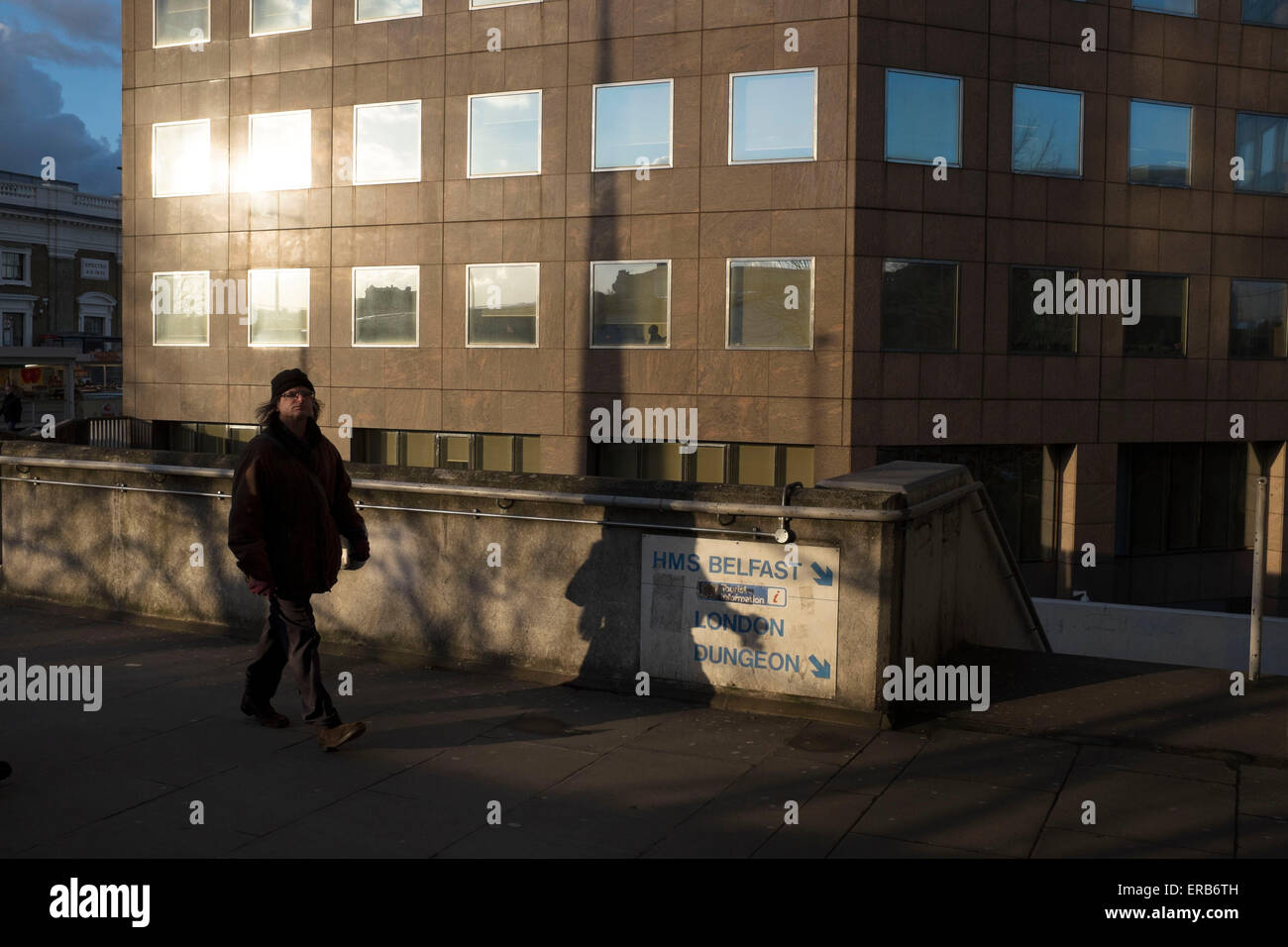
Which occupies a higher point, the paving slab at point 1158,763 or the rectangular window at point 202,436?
the rectangular window at point 202,436

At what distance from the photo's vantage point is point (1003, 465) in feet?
77.2

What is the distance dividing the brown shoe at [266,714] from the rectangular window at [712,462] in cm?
1495

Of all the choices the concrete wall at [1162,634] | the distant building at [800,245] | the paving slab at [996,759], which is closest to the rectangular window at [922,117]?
the distant building at [800,245]

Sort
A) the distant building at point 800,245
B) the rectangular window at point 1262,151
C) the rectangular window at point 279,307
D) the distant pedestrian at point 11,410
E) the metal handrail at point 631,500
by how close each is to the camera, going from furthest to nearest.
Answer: the distant pedestrian at point 11,410 < the rectangular window at point 279,307 < the rectangular window at point 1262,151 < the distant building at point 800,245 < the metal handrail at point 631,500

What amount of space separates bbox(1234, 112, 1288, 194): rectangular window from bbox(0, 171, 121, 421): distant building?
5895 cm

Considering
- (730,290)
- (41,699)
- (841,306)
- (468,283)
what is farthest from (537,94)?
(41,699)

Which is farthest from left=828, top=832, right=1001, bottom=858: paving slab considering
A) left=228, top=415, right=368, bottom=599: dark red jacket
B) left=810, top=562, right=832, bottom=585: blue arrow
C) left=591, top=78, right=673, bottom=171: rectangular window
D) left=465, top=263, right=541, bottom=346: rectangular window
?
left=465, top=263, right=541, bottom=346: rectangular window

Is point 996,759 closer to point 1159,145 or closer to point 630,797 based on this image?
point 630,797

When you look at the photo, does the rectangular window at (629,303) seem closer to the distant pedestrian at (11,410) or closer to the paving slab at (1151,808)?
the paving slab at (1151,808)

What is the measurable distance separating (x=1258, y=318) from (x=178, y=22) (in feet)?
79.9

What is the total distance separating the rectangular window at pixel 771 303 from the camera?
72.0ft

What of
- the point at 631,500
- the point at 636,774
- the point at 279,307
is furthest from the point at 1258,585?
the point at 279,307
